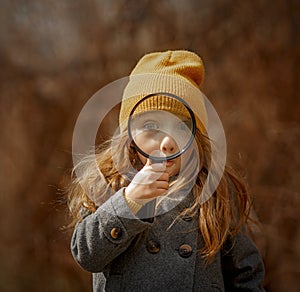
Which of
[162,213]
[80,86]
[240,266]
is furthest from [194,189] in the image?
[80,86]

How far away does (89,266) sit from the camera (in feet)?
3.90

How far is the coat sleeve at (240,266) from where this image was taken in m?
1.33

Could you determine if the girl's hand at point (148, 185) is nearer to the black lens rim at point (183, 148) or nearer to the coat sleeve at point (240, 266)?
the black lens rim at point (183, 148)

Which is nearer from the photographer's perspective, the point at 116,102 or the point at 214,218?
the point at 214,218

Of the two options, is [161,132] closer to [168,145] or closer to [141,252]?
[168,145]

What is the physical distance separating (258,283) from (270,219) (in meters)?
0.46

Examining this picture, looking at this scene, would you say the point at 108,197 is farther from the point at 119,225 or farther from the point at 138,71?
the point at 138,71

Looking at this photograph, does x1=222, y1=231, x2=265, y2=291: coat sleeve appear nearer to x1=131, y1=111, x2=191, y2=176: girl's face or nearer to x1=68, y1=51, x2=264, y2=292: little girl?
x1=68, y1=51, x2=264, y2=292: little girl

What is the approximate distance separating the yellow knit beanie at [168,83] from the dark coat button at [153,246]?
26cm

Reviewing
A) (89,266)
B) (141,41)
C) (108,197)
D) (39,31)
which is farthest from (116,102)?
(89,266)

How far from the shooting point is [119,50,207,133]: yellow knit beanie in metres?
1.23

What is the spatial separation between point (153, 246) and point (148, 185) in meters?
0.16

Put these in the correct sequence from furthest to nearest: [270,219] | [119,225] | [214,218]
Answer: [270,219] → [214,218] → [119,225]

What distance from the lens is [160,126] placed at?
1.22 metres
